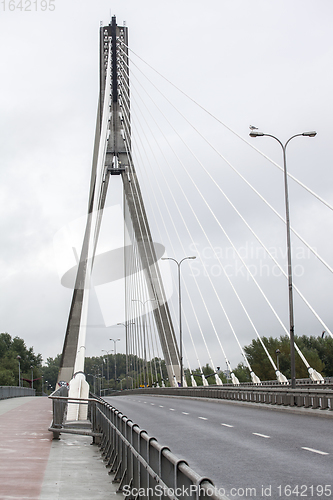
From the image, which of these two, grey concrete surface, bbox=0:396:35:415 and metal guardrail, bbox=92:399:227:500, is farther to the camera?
grey concrete surface, bbox=0:396:35:415

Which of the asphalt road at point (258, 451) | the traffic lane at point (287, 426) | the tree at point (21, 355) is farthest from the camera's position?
the tree at point (21, 355)

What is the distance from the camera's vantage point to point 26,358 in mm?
161625

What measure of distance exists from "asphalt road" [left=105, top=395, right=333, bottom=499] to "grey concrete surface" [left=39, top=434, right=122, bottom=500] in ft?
5.02

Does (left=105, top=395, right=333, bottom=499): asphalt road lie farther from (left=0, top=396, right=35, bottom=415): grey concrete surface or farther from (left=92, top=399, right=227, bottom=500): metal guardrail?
(left=0, top=396, right=35, bottom=415): grey concrete surface

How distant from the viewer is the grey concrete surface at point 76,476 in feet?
27.2

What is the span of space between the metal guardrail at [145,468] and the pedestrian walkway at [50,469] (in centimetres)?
35

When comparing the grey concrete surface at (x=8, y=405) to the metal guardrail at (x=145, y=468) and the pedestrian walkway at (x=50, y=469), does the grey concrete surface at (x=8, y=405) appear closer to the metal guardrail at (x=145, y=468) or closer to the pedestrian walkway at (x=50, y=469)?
the pedestrian walkway at (x=50, y=469)

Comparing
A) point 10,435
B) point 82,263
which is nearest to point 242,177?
point 82,263

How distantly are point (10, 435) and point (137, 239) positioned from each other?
29.9 metres

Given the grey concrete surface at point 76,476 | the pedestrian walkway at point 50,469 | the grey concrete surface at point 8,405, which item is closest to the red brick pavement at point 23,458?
the pedestrian walkway at point 50,469

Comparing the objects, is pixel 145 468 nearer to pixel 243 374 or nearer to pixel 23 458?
pixel 23 458

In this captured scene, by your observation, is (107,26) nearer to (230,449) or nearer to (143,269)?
(143,269)

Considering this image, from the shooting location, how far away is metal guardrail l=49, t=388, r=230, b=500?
436 cm

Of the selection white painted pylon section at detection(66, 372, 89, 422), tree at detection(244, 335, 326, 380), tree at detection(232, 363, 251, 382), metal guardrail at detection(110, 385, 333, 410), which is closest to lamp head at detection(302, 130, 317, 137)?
metal guardrail at detection(110, 385, 333, 410)
